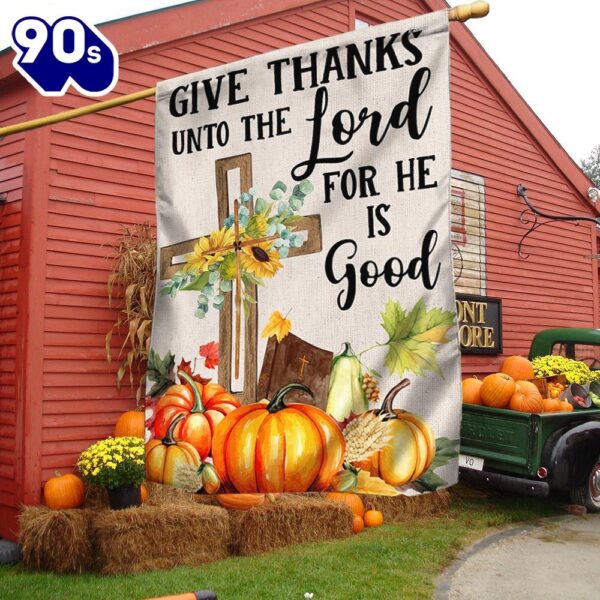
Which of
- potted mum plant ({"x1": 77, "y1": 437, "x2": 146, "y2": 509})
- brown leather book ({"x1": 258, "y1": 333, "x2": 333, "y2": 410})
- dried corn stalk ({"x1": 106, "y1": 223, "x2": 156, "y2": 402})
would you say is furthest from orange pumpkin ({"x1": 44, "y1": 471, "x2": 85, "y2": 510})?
brown leather book ({"x1": 258, "y1": 333, "x2": 333, "y2": 410})

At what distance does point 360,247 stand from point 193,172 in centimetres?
75

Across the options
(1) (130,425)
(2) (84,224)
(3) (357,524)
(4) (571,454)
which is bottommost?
(3) (357,524)

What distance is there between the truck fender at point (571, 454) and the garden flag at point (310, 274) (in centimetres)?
610

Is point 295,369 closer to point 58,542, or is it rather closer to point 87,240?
point 58,542

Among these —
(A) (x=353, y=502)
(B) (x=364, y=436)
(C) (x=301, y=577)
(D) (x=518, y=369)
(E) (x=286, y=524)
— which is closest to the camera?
(B) (x=364, y=436)

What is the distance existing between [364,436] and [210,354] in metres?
0.65

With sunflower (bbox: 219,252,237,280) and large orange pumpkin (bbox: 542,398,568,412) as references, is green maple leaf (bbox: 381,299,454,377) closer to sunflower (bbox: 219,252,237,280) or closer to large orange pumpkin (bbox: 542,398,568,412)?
sunflower (bbox: 219,252,237,280)

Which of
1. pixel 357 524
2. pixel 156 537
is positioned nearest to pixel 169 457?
pixel 156 537

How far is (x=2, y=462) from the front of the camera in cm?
727

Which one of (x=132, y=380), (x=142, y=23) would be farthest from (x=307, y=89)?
(x=142, y=23)

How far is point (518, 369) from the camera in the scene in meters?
9.84

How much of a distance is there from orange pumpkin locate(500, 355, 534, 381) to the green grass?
120 inches

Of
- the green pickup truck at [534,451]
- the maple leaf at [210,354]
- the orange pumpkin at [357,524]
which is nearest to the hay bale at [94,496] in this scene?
the orange pumpkin at [357,524]

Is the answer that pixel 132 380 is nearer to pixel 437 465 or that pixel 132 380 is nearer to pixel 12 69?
pixel 12 69
